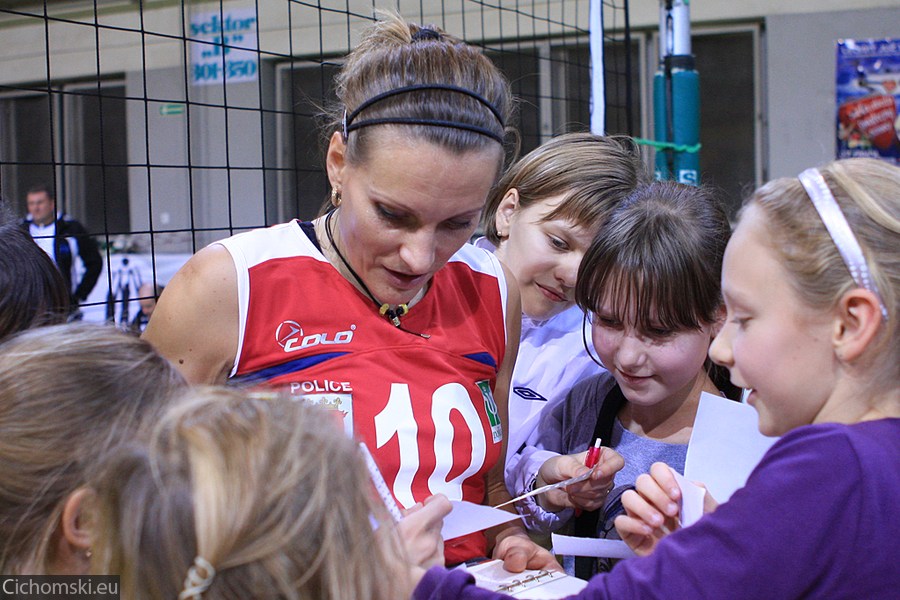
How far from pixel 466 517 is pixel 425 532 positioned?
0.39 feet

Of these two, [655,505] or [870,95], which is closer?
[655,505]

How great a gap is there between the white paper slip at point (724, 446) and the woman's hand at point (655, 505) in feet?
0.23

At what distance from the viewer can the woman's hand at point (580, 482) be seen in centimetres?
156

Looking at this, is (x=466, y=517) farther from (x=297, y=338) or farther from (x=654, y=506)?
(x=297, y=338)

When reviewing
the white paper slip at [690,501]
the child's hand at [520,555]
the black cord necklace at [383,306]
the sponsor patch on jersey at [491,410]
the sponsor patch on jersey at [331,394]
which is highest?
the black cord necklace at [383,306]

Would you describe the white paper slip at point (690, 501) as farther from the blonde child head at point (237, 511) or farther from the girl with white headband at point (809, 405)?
the blonde child head at point (237, 511)

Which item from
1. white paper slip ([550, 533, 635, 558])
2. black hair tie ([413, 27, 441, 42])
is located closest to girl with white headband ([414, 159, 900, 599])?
white paper slip ([550, 533, 635, 558])

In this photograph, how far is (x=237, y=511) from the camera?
0.82 metres

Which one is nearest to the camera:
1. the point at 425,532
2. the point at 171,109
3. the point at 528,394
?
the point at 425,532

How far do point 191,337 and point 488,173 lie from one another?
0.55 metres

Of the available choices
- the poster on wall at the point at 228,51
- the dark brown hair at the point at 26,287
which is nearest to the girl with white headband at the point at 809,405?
the dark brown hair at the point at 26,287

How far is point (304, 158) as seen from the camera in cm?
673

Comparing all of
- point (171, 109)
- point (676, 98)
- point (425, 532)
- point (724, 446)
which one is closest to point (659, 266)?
point (724, 446)

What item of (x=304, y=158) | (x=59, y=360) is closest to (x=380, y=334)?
(x=59, y=360)
